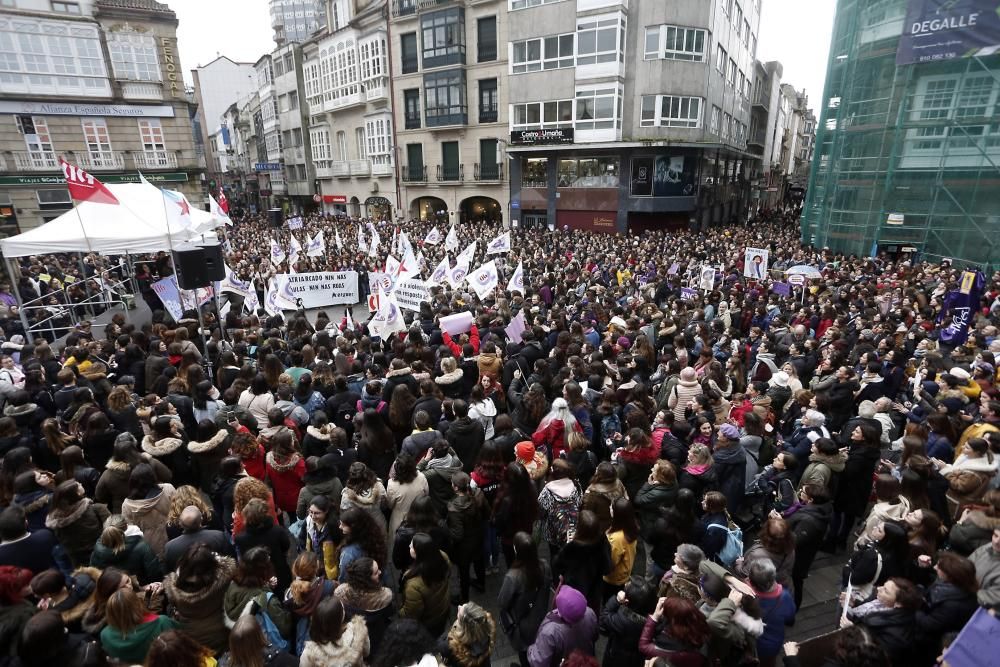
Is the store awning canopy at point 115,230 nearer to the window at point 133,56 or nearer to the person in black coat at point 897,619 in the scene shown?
the person in black coat at point 897,619

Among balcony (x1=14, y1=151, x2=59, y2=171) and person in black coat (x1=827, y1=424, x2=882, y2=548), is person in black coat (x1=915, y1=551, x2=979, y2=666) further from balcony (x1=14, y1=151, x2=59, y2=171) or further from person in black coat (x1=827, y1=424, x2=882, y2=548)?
balcony (x1=14, y1=151, x2=59, y2=171)

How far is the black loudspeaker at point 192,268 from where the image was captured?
872cm

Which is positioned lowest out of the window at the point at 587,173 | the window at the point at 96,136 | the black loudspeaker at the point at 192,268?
the black loudspeaker at the point at 192,268

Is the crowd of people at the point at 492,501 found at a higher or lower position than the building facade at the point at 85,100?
lower

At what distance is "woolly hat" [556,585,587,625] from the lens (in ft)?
10.2

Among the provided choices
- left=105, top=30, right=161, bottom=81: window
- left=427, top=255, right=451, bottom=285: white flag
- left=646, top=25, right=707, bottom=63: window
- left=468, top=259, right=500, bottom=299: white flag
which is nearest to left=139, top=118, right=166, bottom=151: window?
left=105, top=30, right=161, bottom=81: window

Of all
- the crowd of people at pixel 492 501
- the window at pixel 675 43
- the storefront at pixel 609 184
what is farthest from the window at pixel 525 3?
the crowd of people at pixel 492 501

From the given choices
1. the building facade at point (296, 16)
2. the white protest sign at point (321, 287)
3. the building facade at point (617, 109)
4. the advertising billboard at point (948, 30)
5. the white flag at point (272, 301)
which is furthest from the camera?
the building facade at point (296, 16)

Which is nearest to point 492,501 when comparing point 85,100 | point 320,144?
point 85,100

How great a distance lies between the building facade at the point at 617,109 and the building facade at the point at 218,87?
60.9m

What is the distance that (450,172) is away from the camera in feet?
122

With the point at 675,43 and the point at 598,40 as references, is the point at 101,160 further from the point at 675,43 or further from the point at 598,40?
the point at 675,43

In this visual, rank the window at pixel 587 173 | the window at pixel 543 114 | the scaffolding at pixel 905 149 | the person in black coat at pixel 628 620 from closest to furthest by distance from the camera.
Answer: the person in black coat at pixel 628 620 < the scaffolding at pixel 905 149 < the window at pixel 543 114 < the window at pixel 587 173

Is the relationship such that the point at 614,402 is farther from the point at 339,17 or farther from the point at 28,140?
the point at 339,17
